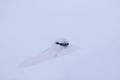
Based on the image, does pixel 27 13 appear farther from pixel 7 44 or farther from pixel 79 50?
pixel 79 50

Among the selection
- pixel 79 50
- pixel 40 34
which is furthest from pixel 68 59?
pixel 40 34

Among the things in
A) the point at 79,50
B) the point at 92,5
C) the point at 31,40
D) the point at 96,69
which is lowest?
the point at 96,69

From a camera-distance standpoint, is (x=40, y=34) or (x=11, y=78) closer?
(x=11, y=78)
